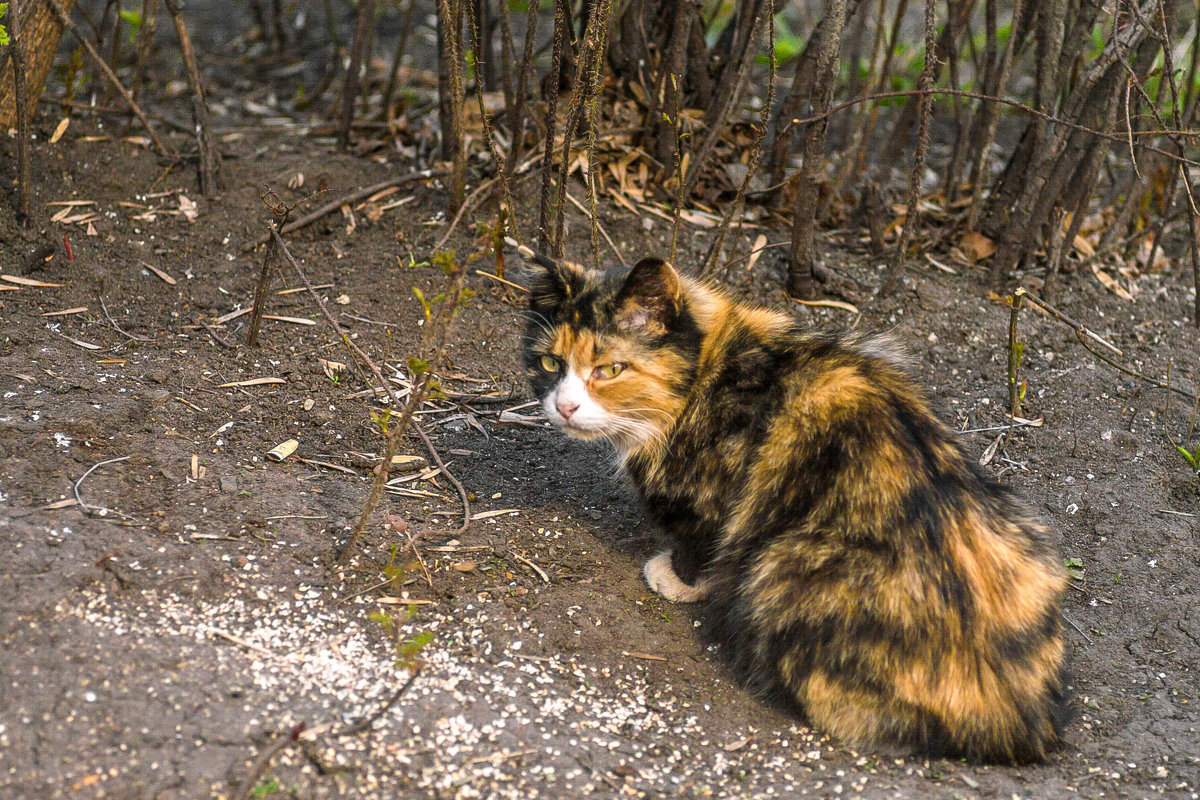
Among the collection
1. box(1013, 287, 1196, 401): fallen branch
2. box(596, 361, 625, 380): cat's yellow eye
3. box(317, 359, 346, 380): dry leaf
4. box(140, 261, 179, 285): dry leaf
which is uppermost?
box(596, 361, 625, 380): cat's yellow eye

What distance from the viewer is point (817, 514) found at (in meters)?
2.98

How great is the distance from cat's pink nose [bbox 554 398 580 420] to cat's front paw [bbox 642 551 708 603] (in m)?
0.71

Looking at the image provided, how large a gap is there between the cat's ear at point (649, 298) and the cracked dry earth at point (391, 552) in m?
0.97

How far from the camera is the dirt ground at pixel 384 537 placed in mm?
2654

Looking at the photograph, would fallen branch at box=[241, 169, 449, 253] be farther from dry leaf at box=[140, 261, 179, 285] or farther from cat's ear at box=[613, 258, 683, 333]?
cat's ear at box=[613, 258, 683, 333]

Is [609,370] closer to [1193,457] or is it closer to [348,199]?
[348,199]

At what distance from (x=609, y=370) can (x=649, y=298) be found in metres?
0.29

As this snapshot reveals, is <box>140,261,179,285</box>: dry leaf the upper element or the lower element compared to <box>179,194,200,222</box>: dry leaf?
lower

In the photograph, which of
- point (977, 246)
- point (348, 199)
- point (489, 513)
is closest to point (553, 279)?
point (489, 513)

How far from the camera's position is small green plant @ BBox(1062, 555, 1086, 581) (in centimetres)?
387

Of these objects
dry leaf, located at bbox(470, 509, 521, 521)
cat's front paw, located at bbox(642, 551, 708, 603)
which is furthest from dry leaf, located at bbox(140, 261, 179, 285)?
cat's front paw, located at bbox(642, 551, 708, 603)

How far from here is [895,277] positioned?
5070 millimetres

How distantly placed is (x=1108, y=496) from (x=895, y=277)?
1528 millimetres

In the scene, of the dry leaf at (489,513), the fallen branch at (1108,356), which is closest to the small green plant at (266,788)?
the dry leaf at (489,513)
